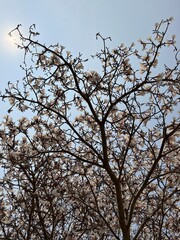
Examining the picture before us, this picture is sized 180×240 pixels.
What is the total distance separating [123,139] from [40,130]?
6.07 feet

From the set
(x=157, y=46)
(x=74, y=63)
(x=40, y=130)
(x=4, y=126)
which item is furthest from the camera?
(x=40, y=130)

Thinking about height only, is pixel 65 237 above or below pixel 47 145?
below

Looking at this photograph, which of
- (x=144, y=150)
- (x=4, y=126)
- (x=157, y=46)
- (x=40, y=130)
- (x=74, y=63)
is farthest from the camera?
(x=40, y=130)

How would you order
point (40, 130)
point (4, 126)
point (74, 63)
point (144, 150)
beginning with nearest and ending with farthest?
point (74, 63)
point (144, 150)
point (4, 126)
point (40, 130)

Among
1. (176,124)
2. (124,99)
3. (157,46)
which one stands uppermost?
(157,46)

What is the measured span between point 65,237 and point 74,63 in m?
4.22

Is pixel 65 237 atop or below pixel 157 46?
below

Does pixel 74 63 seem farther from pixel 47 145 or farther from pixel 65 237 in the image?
pixel 65 237

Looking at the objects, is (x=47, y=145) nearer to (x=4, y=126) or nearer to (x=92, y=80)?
(x=4, y=126)

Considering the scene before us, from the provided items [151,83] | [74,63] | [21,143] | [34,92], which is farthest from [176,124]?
[21,143]

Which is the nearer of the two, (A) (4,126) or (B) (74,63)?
(B) (74,63)

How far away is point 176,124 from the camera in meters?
4.85

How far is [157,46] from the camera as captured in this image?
15.3 ft

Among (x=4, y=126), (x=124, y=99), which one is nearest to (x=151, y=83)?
(x=124, y=99)
